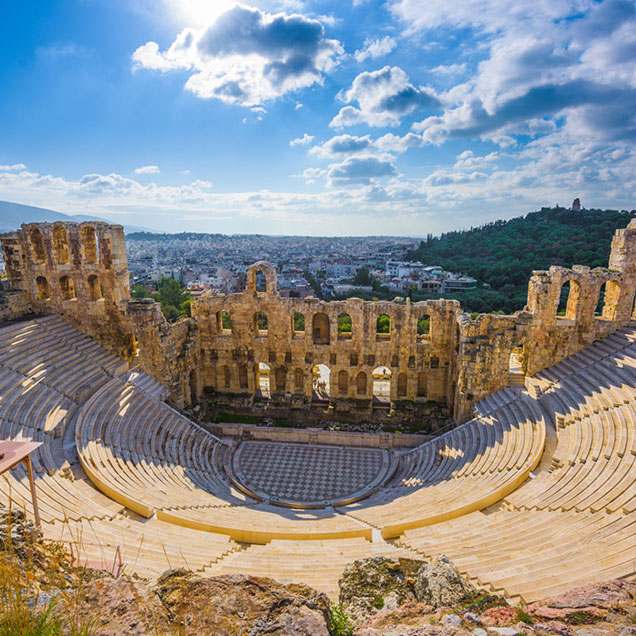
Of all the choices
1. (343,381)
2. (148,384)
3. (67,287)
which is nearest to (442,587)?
(148,384)

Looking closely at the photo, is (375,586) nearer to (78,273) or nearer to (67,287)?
(78,273)

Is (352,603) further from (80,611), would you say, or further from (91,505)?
(91,505)

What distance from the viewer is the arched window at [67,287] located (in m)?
25.3

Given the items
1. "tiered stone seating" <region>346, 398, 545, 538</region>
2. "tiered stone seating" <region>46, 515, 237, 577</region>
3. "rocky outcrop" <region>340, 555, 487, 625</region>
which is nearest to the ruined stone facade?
"tiered stone seating" <region>346, 398, 545, 538</region>

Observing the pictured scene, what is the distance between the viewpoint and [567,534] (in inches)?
438

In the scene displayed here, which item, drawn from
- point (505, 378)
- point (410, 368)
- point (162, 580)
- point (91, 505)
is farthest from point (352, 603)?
point (410, 368)

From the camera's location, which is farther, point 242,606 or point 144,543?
point 144,543

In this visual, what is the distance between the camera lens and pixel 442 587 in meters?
7.26

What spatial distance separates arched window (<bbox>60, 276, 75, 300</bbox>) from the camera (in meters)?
25.3

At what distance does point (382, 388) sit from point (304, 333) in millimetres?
7470

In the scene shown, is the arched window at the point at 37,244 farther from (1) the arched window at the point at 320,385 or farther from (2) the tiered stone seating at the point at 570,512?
(2) the tiered stone seating at the point at 570,512

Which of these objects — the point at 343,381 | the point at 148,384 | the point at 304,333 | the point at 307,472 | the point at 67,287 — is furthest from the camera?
the point at 343,381

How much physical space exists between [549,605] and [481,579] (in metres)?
4.09

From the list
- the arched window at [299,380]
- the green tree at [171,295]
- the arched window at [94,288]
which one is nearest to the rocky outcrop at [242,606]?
the arched window at [299,380]
